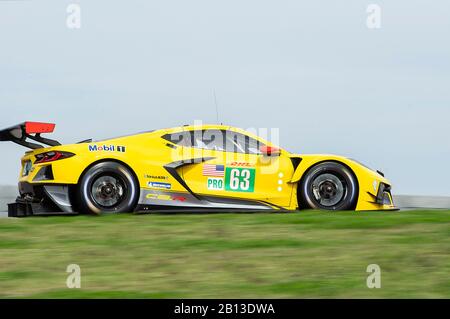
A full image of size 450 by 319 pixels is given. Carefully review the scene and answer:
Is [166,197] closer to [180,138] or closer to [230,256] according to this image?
[180,138]

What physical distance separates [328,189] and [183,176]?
2.00 metres

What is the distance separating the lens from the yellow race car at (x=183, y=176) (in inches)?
437

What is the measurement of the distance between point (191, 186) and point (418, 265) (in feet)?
14.9

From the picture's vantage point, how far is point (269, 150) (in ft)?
38.3

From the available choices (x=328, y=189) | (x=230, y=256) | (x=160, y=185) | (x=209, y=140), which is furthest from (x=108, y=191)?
(x=230, y=256)

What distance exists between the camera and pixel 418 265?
7.37 meters

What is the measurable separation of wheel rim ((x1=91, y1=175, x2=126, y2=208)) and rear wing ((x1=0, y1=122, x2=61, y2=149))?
103cm

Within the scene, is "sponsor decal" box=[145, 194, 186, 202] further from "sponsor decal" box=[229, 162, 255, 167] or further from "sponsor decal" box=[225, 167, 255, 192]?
"sponsor decal" box=[229, 162, 255, 167]

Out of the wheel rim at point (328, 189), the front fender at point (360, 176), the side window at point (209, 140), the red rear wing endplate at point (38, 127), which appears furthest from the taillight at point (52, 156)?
the wheel rim at point (328, 189)

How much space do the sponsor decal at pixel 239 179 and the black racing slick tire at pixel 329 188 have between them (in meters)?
0.69

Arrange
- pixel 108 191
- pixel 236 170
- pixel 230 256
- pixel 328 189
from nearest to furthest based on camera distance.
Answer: pixel 230 256 → pixel 108 191 → pixel 236 170 → pixel 328 189

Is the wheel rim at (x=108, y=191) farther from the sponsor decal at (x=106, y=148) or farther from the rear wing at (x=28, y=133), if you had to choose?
the rear wing at (x=28, y=133)
